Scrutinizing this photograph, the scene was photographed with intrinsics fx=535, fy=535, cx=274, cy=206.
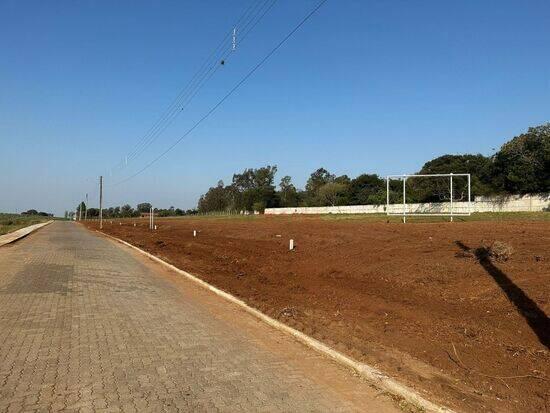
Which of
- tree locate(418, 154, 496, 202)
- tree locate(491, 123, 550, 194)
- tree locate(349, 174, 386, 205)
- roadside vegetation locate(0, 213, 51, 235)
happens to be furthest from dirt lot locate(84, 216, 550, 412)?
tree locate(349, 174, 386, 205)

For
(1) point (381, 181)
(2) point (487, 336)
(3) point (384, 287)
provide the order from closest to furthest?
1. (2) point (487, 336)
2. (3) point (384, 287)
3. (1) point (381, 181)

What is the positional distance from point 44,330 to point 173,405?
396 centimetres

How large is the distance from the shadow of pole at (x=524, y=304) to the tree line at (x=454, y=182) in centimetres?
5077

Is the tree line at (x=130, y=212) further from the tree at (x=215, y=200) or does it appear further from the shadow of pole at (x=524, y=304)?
the shadow of pole at (x=524, y=304)

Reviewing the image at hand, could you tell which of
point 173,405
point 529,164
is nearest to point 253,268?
point 173,405

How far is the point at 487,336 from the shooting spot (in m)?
8.00

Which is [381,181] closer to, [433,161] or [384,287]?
[433,161]

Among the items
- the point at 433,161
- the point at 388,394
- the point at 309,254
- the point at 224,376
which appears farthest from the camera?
the point at 433,161

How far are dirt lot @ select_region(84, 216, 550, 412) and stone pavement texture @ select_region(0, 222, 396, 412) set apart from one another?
910 millimetres

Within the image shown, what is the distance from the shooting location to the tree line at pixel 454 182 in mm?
62312

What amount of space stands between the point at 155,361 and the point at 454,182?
73.7 m

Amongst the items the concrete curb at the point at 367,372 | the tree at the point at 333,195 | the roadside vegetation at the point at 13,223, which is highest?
the tree at the point at 333,195

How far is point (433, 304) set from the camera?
10.4m

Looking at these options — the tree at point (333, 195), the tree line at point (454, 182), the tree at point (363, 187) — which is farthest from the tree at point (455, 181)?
the tree at point (333, 195)
